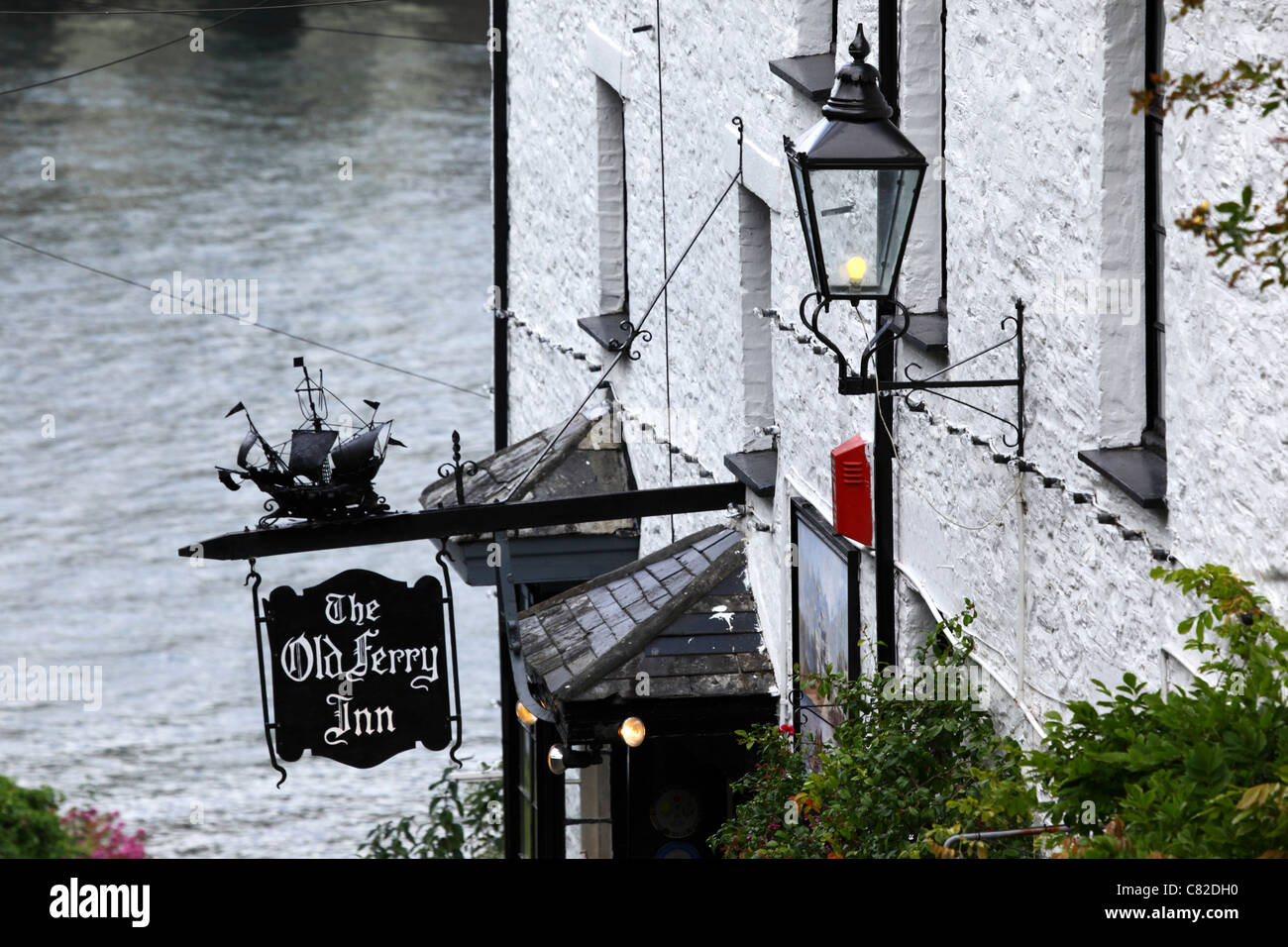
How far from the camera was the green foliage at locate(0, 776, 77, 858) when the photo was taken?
790 cm

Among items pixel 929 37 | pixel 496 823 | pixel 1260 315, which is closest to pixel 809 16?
pixel 929 37

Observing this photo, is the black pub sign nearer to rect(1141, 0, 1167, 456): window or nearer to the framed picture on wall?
the framed picture on wall

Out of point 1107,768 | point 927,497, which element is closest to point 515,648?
point 927,497

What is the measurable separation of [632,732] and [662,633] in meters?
0.54

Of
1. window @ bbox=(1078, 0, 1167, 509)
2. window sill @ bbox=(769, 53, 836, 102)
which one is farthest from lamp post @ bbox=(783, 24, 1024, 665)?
window sill @ bbox=(769, 53, 836, 102)

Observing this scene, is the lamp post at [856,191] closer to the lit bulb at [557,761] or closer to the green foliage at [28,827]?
the lit bulb at [557,761]

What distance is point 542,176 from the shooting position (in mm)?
11812

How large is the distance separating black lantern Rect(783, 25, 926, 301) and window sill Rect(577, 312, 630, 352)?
15.7 feet

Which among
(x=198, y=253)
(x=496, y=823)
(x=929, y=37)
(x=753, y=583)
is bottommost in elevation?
(x=496, y=823)

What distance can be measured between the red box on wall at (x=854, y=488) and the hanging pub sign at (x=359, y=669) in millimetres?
1905

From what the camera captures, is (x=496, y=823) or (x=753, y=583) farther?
(x=496, y=823)

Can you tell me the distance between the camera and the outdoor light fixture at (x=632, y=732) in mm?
7504

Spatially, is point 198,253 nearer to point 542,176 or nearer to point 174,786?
point 174,786
